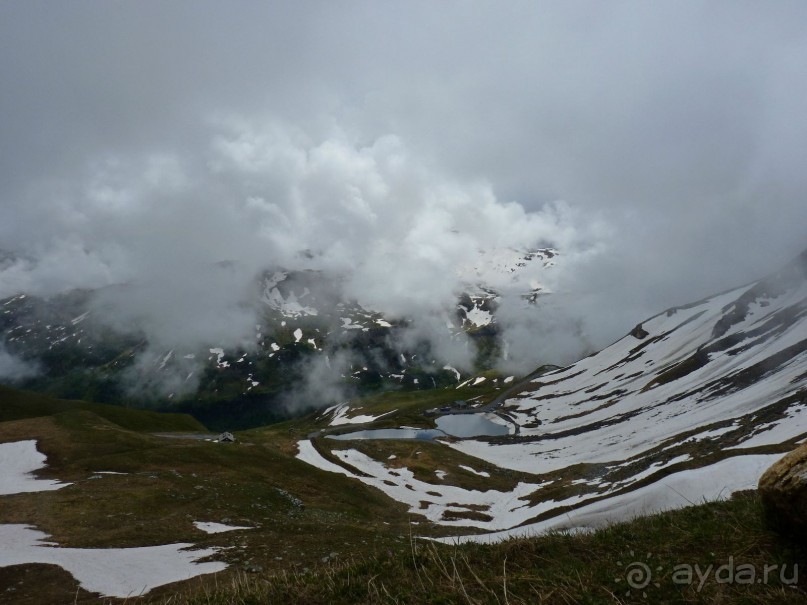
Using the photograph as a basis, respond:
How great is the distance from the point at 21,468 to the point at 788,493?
72846 mm

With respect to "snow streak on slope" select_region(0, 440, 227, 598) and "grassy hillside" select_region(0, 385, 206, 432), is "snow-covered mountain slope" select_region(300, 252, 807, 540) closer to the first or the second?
"snow streak on slope" select_region(0, 440, 227, 598)

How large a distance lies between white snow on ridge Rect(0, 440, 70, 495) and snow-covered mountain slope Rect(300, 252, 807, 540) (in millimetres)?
44761

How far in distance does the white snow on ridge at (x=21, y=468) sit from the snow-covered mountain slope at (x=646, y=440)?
1762 inches

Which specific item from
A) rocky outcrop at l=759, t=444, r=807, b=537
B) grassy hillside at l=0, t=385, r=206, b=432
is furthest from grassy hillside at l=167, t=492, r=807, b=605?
grassy hillside at l=0, t=385, r=206, b=432

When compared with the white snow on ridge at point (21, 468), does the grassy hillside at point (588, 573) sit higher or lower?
lower

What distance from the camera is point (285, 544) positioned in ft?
100

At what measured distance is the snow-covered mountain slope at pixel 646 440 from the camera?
149 ft

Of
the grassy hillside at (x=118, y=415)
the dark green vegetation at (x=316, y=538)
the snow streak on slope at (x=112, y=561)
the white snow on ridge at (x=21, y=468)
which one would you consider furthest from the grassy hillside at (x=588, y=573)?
the grassy hillside at (x=118, y=415)

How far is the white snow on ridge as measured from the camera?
45256 millimetres

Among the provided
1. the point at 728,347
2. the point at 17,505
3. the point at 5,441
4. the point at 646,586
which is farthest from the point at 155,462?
the point at 728,347

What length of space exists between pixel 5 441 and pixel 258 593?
83.3m

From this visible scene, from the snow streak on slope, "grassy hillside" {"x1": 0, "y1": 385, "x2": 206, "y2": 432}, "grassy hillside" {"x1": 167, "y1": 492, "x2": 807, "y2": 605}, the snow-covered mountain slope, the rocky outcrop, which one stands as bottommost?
the snow-covered mountain slope

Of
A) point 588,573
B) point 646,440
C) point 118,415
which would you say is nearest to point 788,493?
point 588,573

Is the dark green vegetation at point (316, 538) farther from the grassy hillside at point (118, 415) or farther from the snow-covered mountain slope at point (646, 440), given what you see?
the grassy hillside at point (118, 415)
